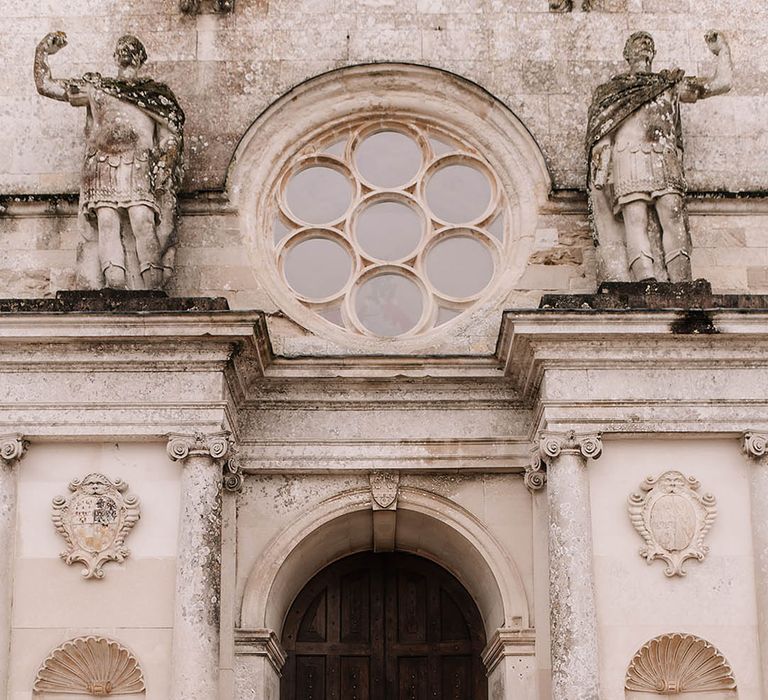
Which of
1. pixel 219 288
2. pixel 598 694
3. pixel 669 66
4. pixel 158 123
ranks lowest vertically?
pixel 598 694

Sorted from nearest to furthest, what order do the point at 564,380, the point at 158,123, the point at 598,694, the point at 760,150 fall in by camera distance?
the point at 598,694, the point at 564,380, the point at 158,123, the point at 760,150

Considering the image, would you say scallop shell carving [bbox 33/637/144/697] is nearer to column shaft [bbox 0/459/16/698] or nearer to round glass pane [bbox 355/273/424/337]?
column shaft [bbox 0/459/16/698]

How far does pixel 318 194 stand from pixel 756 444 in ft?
13.2

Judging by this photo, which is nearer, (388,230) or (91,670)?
(91,670)

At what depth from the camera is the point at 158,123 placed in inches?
451

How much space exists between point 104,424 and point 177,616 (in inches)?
55.7

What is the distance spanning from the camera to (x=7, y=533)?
34.2 feet

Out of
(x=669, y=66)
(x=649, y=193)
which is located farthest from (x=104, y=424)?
(x=669, y=66)

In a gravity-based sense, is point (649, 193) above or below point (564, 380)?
above

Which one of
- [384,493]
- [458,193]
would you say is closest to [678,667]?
[384,493]

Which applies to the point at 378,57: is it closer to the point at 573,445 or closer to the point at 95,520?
the point at 573,445

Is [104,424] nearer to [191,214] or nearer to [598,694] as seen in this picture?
[191,214]

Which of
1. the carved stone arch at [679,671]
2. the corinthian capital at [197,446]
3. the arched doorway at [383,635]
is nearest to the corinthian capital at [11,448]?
the corinthian capital at [197,446]

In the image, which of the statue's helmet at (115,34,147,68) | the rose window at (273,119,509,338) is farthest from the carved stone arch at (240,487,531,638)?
the statue's helmet at (115,34,147,68)
